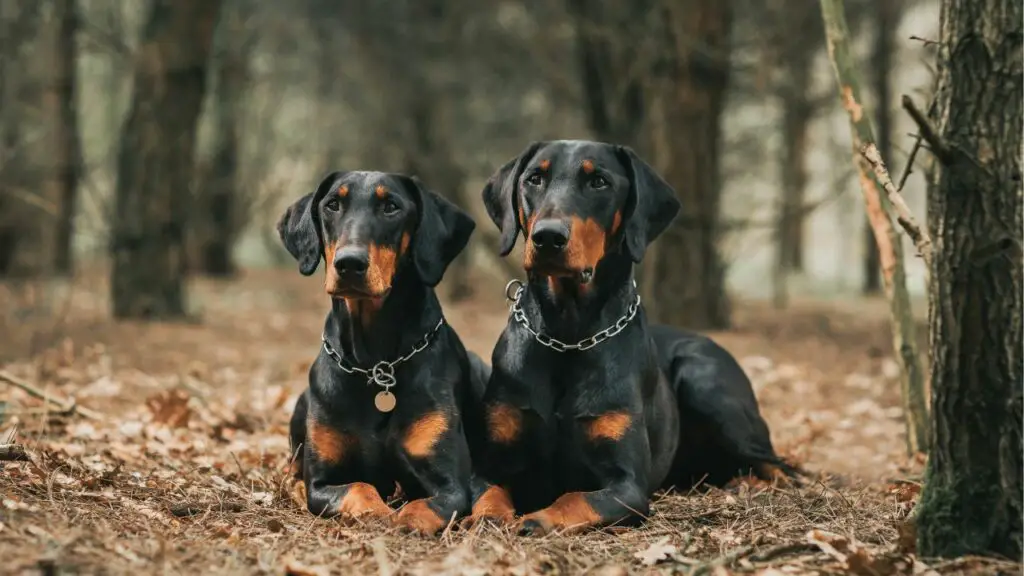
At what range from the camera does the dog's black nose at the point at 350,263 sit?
453cm

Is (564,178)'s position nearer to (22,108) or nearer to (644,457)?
(644,457)

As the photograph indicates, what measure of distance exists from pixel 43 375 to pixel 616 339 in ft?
19.2

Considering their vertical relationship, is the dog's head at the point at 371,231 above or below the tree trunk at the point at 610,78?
below

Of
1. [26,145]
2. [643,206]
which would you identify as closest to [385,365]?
[643,206]

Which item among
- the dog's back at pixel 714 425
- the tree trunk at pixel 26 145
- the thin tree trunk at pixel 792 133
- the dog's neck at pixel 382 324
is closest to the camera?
the dog's neck at pixel 382 324

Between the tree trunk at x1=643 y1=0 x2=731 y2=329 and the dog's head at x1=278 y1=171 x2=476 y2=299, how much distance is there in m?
7.17

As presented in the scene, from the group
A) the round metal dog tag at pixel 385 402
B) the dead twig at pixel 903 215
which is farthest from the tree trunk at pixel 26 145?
the dead twig at pixel 903 215

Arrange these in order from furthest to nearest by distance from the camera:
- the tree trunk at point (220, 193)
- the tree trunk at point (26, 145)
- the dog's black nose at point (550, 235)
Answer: the tree trunk at point (220, 193)
the tree trunk at point (26, 145)
the dog's black nose at point (550, 235)

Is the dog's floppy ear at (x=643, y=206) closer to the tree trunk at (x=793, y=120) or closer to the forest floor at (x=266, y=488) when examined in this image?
the forest floor at (x=266, y=488)

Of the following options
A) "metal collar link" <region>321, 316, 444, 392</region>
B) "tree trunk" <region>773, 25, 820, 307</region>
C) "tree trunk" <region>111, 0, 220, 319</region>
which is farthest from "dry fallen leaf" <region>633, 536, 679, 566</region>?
"tree trunk" <region>773, 25, 820, 307</region>

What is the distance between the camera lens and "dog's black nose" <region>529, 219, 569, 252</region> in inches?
173

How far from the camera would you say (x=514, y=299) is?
5297 mm

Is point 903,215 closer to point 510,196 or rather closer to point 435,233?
point 510,196

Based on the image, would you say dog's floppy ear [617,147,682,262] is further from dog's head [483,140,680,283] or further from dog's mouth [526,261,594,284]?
dog's mouth [526,261,594,284]
